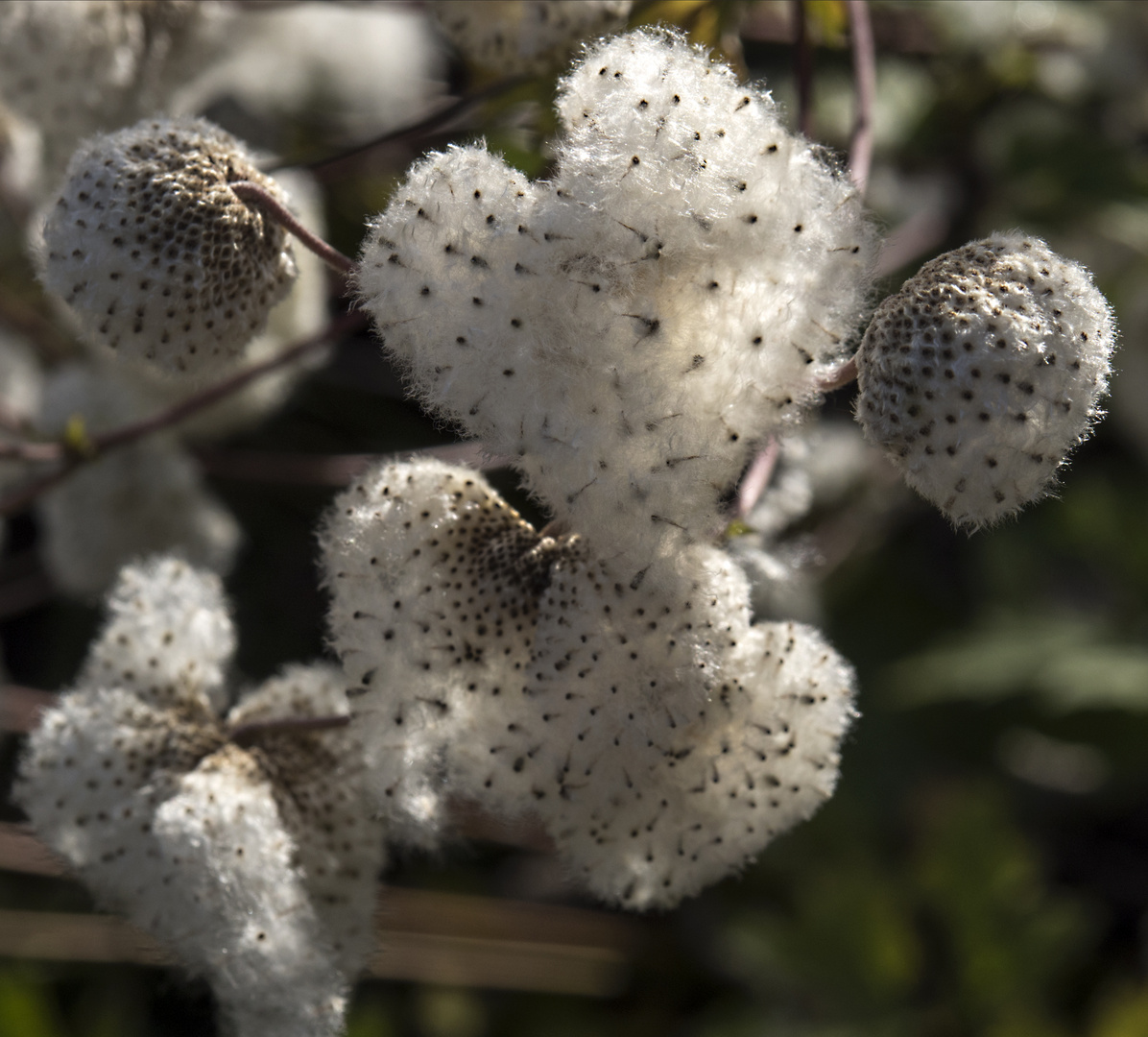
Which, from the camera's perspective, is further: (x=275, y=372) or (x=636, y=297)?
(x=275, y=372)

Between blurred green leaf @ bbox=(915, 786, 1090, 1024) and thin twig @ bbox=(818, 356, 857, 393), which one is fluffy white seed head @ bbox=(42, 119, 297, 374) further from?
blurred green leaf @ bbox=(915, 786, 1090, 1024)

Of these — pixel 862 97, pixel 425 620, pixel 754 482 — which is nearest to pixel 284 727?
pixel 425 620

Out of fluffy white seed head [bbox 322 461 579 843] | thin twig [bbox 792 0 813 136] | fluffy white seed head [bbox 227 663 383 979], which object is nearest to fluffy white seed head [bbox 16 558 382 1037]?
fluffy white seed head [bbox 227 663 383 979]

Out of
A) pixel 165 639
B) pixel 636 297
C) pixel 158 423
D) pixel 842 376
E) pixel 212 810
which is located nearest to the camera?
pixel 636 297

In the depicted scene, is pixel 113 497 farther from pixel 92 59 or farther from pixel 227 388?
pixel 92 59

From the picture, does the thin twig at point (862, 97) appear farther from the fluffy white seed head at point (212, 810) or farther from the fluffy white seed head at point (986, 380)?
the fluffy white seed head at point (212, 810)

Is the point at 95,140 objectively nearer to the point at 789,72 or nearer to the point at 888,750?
the point at 789,72
